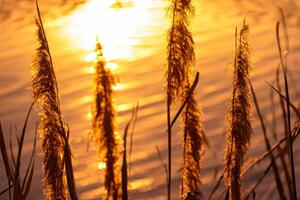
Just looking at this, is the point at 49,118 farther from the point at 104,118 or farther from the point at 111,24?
the point at 111,24

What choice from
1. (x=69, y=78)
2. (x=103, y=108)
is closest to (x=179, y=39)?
(x=103, y=108)

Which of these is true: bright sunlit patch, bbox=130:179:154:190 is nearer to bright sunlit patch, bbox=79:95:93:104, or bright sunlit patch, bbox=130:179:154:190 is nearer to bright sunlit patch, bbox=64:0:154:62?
bright sunlit patch, bbox=79:95:93:104

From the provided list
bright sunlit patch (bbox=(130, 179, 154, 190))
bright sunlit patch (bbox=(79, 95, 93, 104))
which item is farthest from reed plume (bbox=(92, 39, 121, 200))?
bright sunlit patch (bbox=(79, 95, 93, 104))

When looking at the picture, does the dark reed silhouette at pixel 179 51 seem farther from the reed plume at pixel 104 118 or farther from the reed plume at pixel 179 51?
the reed plume at pixel 104 118

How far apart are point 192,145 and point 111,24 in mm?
6259

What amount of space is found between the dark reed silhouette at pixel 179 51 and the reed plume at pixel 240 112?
13cm

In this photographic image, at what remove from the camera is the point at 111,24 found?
8.11 meters

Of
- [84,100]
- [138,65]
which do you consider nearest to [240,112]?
[84,100]

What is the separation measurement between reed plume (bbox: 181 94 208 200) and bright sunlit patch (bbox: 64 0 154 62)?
16.8 ft

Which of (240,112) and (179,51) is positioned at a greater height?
(179,51)

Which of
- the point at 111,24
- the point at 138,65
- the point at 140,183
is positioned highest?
the point at 111,24

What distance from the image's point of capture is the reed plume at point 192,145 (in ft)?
6.25

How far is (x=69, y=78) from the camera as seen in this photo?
6.57 m

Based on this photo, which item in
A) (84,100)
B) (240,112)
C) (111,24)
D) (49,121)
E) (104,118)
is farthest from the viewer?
(111,24)
